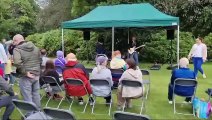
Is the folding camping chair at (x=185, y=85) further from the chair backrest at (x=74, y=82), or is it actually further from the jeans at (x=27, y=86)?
the jeans at (x=27, y=86)

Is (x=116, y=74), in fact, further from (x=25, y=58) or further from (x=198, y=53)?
(x=198, y=53)

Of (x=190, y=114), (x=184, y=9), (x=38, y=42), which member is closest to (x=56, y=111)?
(x=190, y=114)

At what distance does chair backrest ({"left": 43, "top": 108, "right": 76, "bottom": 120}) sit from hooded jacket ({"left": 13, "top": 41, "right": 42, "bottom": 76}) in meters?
1.90

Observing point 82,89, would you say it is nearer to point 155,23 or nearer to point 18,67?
point 18,67

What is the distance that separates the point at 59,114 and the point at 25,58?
2.19m

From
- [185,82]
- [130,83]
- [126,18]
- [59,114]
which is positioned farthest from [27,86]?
[126,18]

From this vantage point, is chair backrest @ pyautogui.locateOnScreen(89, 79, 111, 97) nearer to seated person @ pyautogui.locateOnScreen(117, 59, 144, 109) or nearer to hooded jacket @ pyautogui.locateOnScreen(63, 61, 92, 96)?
hooded jacket @ pyautogui.locateOnScreen(63, 61, 92, 96)

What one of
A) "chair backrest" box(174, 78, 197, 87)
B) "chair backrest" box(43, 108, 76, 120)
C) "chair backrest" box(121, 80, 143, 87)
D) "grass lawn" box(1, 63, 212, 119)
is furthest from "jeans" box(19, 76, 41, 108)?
"chair backrest" box(174, 78, 197, 87)

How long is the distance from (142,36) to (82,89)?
12634 millimetres

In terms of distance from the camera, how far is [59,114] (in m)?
3.97

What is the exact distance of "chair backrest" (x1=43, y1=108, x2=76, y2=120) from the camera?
382 cm

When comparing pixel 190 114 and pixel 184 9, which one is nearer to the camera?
pixel 190 114

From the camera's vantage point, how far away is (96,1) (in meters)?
22.4

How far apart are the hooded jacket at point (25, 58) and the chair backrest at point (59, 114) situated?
1.90 m
